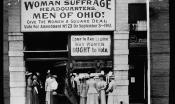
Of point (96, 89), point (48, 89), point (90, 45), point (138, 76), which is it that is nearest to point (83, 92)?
point (96, 89)

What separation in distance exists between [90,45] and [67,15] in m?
1.42

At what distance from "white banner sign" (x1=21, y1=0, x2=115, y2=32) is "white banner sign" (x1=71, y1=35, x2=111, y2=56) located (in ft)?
1.10

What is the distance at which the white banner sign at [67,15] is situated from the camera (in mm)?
16062

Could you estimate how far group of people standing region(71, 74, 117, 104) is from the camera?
621 inches

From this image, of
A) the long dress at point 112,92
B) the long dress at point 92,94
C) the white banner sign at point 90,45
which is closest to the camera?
the long dress at point 92,94

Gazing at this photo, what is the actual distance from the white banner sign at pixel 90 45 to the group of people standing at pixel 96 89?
881 mm

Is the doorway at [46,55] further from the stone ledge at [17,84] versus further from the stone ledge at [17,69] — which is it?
the stone ledge at [17,84]

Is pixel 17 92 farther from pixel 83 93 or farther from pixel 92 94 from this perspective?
pixel 92 94

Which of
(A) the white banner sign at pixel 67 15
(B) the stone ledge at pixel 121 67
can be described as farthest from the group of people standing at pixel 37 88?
(B) the stone ledge at pixel 121 67

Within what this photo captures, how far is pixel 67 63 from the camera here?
1614 centimetres

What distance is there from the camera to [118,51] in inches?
627

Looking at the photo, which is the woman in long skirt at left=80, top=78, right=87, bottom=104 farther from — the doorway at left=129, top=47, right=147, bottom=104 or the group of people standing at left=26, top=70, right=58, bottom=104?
the doorway at left=129, top=47, right=147, bottom=104

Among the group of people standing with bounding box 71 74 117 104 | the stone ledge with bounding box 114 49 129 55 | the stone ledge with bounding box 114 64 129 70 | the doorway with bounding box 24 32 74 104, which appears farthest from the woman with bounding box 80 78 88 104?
the stone ledge with bounding box 114 49 129 55
